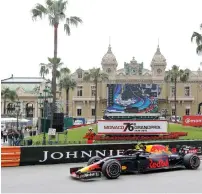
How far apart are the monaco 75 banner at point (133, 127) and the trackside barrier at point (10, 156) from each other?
1731 cm

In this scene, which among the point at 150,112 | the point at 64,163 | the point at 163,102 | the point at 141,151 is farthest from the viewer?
the point at 163,102

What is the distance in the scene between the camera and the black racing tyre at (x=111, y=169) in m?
13.7

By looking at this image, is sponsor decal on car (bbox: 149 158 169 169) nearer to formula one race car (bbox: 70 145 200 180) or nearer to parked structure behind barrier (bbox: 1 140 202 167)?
formula one race car (bbox: 70 145 200 180)

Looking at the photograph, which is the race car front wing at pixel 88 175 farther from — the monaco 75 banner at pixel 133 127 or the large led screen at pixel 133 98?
the large led screen at pixel 133 98

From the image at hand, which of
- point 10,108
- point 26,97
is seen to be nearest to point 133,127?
point 10,108

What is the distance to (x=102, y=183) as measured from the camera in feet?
43.0

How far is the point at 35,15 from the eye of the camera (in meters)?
35.6

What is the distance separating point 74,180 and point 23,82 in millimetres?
100479

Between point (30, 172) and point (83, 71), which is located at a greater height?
point (83, 71)

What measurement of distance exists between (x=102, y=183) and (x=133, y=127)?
2174 centimetres

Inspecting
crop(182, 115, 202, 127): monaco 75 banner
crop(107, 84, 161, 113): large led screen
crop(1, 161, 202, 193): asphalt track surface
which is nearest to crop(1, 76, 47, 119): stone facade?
crop(182, 115, 202, 127): monaco 75 banner

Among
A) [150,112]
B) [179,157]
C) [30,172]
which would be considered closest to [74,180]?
[30,172]

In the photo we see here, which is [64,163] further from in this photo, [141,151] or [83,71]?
[83,71]

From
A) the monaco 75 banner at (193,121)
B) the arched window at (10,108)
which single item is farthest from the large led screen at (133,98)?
the arched window at (10,108)
